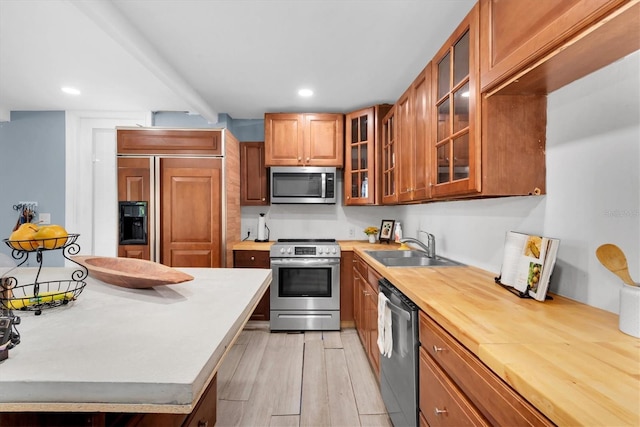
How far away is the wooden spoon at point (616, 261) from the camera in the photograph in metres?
0.91

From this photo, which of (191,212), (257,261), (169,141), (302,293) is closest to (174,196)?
(191,212)

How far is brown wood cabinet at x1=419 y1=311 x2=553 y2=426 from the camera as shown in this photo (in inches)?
28.3

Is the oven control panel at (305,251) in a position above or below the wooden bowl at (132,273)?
below

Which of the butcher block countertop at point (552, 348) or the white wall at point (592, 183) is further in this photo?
the white wall at point (592, 183)

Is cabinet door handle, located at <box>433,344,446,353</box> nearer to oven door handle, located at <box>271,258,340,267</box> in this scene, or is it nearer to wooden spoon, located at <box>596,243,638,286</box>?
wooden spoon, located at <box>596,243,638,286</box>

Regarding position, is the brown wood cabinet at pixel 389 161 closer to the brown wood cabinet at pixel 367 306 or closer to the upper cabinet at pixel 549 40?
the brown wood cabinet at pixel 367 306

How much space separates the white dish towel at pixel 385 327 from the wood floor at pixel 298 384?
0.47 m

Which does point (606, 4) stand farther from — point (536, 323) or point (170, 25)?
A: point (170, 25)

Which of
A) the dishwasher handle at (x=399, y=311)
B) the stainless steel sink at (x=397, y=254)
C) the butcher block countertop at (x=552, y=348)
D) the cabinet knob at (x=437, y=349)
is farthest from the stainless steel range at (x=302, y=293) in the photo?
the cabinet knob at (x=437, y=349)

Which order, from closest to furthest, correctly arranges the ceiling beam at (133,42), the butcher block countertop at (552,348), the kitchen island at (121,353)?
the kitchen island at (121,353), the butcher block countertop at (552,348), the ceiling beam at (133,42)

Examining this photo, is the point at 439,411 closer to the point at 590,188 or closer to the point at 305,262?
the point at 590,188

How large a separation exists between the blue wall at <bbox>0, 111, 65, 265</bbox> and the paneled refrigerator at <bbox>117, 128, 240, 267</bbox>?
118cm

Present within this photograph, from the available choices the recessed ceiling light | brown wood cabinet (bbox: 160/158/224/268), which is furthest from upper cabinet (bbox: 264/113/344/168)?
the recessed ceiling light

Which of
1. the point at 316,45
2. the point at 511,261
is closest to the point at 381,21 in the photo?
the point at 316,45
